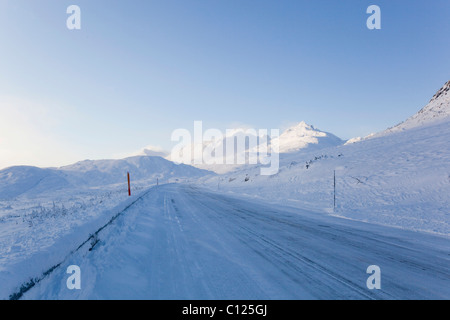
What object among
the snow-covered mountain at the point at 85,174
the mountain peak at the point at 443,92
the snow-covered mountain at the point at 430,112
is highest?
the mountain peak at the point at 443,92

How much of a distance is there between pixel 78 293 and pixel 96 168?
14154cm

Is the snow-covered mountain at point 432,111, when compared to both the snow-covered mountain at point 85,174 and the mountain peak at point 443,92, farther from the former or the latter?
the snow-covered mountain at point 85,174

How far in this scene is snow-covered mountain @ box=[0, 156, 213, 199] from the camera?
9344 cm

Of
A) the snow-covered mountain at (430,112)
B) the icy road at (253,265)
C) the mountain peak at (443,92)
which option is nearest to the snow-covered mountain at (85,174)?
the snow-covered mountain at (430,112)

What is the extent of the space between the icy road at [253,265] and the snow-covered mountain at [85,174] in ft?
308

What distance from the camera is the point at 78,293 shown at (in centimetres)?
298

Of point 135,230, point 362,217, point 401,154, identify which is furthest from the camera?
point 401,154

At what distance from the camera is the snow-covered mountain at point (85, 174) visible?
93.4 m

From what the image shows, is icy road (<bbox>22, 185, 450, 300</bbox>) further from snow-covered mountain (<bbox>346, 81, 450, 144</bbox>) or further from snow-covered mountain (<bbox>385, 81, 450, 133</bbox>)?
snow-covered mountain (<bbox>385, 81, 450, 133</bbox>)

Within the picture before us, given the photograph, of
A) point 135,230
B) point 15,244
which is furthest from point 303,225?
point 15,244

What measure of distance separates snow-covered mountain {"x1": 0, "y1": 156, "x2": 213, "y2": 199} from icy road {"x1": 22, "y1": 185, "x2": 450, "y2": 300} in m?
93.9

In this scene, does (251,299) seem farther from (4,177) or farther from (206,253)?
(4,177)

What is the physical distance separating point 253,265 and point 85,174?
133 metres

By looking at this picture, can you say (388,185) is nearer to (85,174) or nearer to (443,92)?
(443,92)
